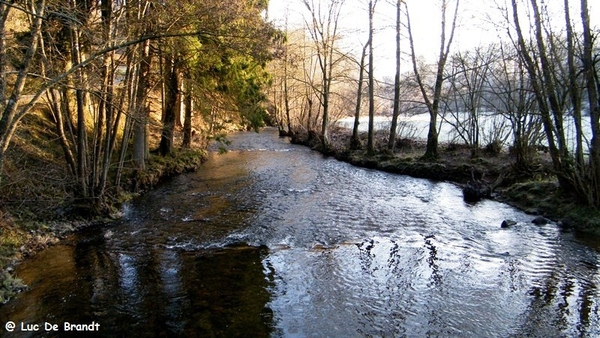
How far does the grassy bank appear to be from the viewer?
748 centimetres

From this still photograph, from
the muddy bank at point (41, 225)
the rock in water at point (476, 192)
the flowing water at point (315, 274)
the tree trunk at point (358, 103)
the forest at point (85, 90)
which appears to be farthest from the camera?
the tree trunk at point (358, 103)

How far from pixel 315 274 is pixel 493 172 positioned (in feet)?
34.8

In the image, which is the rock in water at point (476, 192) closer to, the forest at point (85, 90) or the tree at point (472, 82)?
the tree at point (472, 82)

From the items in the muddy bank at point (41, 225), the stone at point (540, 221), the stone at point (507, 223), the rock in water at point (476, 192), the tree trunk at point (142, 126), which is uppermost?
the tree trunk at point (142, 126)

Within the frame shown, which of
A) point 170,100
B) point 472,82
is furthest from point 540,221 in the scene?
point 170,100

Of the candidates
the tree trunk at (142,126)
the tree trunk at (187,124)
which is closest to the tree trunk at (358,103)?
the tree trunk at (187,124)

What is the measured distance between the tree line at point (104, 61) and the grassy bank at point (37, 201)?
398mm

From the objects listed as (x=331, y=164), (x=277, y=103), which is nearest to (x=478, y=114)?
(x=331, y=164)

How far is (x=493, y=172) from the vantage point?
1478 centimetres

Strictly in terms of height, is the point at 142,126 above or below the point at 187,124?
below

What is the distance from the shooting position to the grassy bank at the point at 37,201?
7.48 m

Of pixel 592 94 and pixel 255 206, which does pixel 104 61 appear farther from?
pixel 592 94

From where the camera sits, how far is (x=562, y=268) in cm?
719

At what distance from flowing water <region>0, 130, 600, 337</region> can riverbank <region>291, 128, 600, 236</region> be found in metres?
0.75
